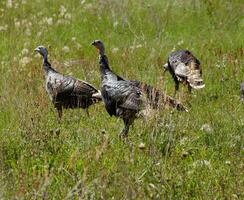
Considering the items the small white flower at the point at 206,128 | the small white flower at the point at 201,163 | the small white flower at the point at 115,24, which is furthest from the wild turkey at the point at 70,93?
the small white flower at the point at 115,24

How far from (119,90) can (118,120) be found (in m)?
0.52

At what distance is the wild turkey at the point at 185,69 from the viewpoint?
32.6 ft

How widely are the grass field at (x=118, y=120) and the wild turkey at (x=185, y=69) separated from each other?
0.24 meters

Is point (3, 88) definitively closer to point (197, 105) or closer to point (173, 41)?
point (197, 105)

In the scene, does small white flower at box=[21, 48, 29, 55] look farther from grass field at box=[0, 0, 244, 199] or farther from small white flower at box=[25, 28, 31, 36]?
small white flower at box=[25, 28, 31, 36]

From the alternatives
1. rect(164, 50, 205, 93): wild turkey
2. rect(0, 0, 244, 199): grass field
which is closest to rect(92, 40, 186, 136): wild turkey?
rect(0, 0, 244, 199): grass field

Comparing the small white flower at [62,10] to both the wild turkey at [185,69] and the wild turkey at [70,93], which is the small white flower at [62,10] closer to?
the wild turkey at [185,69]

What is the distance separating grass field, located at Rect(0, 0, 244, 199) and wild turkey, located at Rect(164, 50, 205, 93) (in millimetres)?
244

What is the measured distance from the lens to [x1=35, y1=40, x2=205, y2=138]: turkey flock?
7834 mm

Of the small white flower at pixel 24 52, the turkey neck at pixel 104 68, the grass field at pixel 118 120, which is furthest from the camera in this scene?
the small white flower at pixel 24 52

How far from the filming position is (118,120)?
8555 millimetres

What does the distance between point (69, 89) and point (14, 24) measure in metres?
6.06

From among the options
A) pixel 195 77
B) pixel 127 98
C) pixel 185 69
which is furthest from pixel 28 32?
pixel 127 98

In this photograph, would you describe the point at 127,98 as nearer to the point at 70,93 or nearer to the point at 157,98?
the point at 157,98
